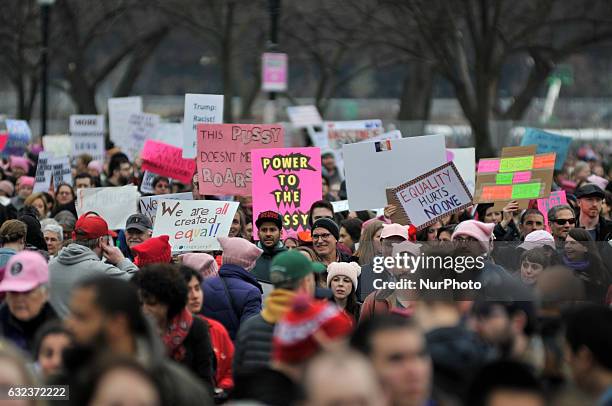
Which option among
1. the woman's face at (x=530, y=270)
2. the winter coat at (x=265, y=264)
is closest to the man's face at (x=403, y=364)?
the woman's face at (x=530, y=270)

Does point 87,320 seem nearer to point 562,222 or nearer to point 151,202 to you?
point 562,222

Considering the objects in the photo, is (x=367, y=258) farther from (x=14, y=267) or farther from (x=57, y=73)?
(x=57, y=73)

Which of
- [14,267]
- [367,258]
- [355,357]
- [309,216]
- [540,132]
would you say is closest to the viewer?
[355,357]

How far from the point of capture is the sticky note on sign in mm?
13953

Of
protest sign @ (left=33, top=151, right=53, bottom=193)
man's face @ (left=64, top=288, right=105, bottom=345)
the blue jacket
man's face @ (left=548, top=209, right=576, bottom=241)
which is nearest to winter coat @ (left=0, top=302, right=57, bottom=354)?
man's face @ (left=64, top=288, right=105, bottom=345)

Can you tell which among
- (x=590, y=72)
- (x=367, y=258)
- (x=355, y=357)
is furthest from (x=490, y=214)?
(x=590, y=72)

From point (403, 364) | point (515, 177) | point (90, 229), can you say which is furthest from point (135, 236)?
point (403, 364)

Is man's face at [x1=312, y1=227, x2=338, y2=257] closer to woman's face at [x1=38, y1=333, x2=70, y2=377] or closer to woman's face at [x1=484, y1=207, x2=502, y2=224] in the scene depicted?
woman's face at [x1=484, y1=207, x2=502, y2=224]

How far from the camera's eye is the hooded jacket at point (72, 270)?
8242 mm

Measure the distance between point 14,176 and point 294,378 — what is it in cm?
1384

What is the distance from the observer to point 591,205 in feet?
42.0

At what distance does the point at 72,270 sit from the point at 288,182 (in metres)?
4.93

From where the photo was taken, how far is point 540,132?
19.0 m

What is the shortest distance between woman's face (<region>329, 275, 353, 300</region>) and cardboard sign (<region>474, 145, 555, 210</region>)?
448cm
